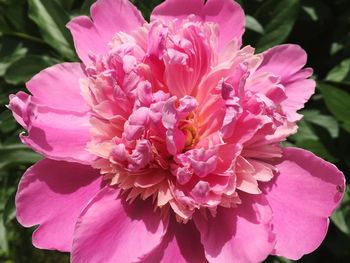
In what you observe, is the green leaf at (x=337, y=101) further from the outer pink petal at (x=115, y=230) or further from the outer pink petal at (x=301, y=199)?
the outer pink petal at (x=115, y=230)

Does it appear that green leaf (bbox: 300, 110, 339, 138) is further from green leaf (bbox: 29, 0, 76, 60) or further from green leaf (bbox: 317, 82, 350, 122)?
green leaf (bbox: 29, 0, 76, 60)

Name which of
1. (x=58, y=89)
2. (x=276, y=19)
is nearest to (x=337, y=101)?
(x=276, y=19)

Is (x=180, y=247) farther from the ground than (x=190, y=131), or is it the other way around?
(x=190, y=131)

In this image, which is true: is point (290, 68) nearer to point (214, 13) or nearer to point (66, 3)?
point (214, 13)

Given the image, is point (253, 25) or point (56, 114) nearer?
point (56, 114)

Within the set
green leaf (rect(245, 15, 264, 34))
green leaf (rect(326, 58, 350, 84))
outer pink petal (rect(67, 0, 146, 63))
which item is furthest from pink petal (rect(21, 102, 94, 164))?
green leaf (rect(326, 58, 350, 84))

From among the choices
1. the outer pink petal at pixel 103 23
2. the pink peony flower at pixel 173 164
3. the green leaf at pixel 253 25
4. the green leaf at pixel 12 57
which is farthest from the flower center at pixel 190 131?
the green leaf at pixel 12 57
